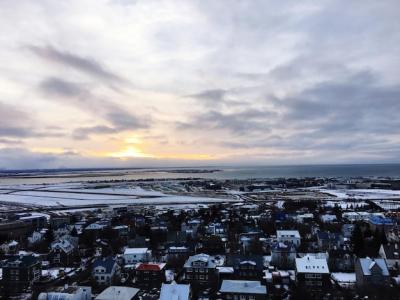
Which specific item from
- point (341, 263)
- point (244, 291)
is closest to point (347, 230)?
point (341, 263)

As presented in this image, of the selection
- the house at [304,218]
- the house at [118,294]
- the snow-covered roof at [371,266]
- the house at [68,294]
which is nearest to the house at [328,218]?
the house at [304,218]

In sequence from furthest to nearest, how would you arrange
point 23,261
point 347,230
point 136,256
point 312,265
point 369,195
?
point 369,195, point 347,230, point 136,256, point 23,261, point 312,265

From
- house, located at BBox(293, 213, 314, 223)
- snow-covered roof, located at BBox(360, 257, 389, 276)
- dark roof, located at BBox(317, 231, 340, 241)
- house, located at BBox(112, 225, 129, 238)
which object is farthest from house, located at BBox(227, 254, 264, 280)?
house, located at BBox(293, 213, 314, 223)

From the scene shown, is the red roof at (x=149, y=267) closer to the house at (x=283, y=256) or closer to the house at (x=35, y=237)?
the house at (x=283, y=256)

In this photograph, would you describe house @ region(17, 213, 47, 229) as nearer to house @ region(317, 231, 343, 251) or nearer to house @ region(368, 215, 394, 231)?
house @ region(317, 231, 343, 251)

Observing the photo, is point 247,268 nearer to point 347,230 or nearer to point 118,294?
point 118,294

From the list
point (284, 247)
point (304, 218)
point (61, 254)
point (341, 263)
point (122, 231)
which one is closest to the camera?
point (341, 263)

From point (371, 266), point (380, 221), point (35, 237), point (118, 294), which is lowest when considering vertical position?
point (35, 237)
